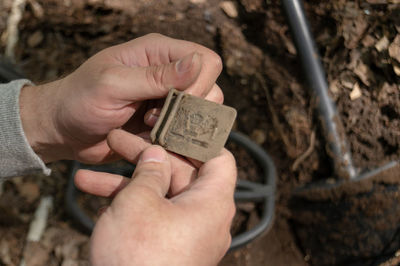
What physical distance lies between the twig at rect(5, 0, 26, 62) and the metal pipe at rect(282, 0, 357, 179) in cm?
137

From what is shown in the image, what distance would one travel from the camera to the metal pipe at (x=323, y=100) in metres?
1.59

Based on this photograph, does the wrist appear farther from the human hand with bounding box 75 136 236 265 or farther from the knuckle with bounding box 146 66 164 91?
the human hand with bounding box 75 136 236 265

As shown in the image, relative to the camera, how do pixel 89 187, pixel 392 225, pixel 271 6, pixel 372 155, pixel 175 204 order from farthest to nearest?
pixel 271 6, pixel 372 155, pixel 392 225, pixel 89 187, pixel 175 204

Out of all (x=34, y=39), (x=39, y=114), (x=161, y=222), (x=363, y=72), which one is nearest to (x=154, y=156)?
(x=161, y=222)

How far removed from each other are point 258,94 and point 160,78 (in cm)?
87

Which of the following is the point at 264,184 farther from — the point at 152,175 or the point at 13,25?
the point at 13,25

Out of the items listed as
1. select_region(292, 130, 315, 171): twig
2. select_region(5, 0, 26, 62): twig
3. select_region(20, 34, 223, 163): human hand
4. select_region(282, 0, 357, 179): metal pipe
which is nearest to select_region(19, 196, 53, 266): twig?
select_region(20, 34, 223, 163): human hand

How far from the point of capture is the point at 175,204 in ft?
2.61

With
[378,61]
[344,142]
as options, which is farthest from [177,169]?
[378,61]

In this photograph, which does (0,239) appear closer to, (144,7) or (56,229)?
(56,229)

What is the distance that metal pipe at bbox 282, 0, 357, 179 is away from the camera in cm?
159

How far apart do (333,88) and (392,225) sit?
0.68m

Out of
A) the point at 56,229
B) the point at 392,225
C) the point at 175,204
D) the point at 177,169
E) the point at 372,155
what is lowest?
the point at 56,229

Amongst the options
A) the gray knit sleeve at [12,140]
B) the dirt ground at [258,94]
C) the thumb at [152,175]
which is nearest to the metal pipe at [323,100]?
the dirt ground at [258,94]
